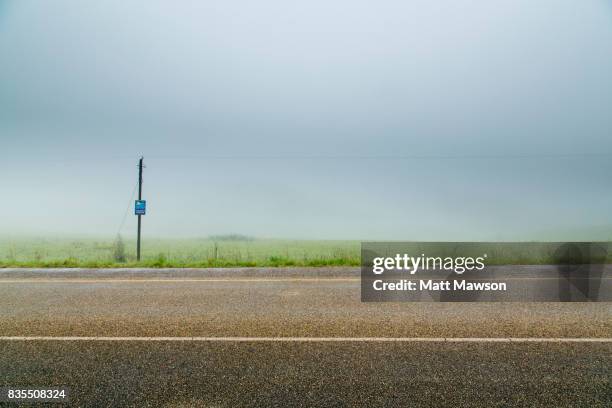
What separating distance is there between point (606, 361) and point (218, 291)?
6.94 m

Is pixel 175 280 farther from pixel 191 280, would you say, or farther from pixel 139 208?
pixel 139 208

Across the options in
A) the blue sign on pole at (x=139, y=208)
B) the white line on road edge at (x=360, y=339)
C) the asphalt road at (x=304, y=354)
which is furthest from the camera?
the blue sign on pole at (x=139, y=208)

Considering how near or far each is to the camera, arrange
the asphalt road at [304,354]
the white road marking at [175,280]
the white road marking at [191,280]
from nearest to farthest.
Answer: the asphalt road at [304,354] → the white road marking at [191,280] → the white road marking at [175,280]

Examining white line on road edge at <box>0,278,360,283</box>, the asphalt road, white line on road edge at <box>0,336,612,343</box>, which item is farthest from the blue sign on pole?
white line on road edge at <box>0,336,612,343</box>


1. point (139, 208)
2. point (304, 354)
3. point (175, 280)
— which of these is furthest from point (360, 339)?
point (139, 208)

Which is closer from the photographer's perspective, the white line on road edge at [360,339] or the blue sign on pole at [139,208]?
the white line on road edge at [360,339]

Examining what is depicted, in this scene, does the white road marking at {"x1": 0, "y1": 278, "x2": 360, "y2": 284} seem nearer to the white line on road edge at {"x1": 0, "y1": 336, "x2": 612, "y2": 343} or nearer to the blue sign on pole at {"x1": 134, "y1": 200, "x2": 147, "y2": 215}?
the white line on road edge at {"x1": 0, "y1": 336, "x2": 612, "y2": 343}

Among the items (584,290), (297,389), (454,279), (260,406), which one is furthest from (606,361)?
(454,279)

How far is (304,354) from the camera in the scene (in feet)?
15.1

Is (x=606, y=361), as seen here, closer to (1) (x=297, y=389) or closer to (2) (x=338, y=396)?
(2) (x=338, y=396)

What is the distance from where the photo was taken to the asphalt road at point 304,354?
362 cm

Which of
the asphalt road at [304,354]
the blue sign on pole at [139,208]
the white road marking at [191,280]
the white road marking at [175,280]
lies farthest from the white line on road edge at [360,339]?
the blue sign on pole at [139,208]

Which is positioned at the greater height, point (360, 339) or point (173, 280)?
point (360, 339)

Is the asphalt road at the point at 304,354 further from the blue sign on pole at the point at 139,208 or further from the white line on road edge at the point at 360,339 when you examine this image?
the blue sign on pole at the point at 139,208
